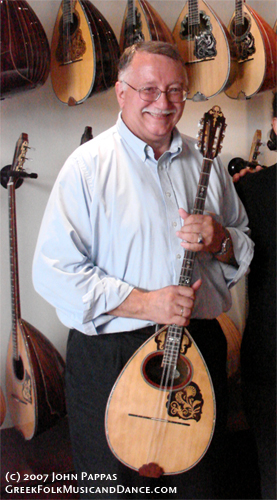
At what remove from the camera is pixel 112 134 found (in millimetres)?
1376

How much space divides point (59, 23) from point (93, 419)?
156cm

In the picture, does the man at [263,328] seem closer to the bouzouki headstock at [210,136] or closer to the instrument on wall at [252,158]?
the bouzouki headstock at [210,136]

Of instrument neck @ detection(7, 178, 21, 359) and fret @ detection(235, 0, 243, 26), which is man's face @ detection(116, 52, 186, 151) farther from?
fret @ detection(235, 0, 243, 26)

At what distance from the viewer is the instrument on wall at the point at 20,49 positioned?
1.70 m

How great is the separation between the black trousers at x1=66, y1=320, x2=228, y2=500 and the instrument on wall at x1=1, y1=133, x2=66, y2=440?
51 cm

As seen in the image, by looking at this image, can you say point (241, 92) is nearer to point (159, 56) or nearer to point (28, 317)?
point (159, 56)

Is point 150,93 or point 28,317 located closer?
point 150,93

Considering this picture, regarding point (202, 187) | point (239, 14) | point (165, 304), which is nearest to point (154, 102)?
point (202, 187)

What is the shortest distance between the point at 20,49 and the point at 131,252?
0.97 meters

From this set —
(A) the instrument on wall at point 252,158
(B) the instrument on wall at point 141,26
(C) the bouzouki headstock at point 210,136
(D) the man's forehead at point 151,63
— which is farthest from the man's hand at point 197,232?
(B) the instrument on wall at point 141,26

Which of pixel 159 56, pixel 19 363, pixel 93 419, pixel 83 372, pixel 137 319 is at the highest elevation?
pixel 159 56

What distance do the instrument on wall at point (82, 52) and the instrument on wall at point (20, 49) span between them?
118 millimetres

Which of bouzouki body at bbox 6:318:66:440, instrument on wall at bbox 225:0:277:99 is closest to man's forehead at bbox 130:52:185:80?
instrument on wall at bbox 225:0:277:99

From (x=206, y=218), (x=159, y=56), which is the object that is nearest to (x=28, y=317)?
(x=206, y=218)
